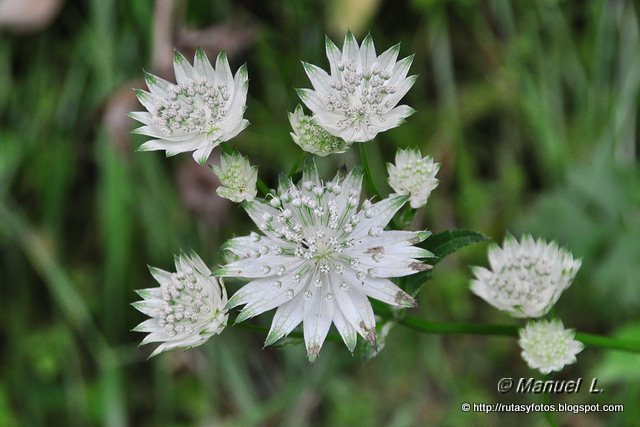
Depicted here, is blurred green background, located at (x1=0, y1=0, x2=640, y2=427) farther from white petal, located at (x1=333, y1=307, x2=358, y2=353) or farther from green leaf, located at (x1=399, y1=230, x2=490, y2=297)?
white petal, located at (x1=333, y1=307, x2=358, y2=353)

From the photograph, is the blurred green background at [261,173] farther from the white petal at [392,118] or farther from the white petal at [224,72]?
the white petal at [392,118]

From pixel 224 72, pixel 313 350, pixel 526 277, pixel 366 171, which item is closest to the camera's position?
pixel 313 350

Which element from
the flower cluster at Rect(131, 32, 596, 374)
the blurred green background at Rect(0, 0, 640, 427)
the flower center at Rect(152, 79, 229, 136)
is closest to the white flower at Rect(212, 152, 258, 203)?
the flower cluster at Rect(131, 32, 596, 374)

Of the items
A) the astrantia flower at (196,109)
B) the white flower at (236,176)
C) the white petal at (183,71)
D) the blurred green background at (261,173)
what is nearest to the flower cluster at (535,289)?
the white flower at (236,176)

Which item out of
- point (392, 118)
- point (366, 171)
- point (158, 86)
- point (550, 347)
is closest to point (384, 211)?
point (366, 171)

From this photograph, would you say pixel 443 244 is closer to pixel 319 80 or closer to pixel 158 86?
pixel 319 80

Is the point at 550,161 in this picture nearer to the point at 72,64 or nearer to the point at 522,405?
the point at 522,405
